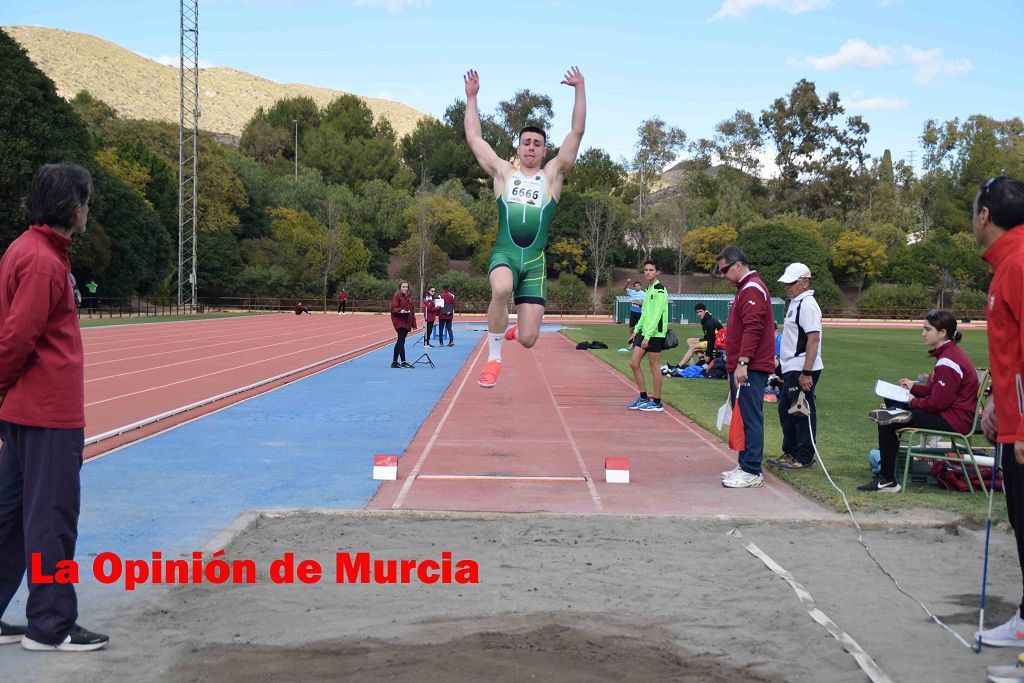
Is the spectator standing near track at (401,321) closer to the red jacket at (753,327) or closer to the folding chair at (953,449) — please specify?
the red jacket at (753,327)

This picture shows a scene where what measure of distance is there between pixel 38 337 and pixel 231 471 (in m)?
4.59

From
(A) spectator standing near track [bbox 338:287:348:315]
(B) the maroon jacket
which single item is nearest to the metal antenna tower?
(A) spectator standing near track [bbox 338:287:348:315]

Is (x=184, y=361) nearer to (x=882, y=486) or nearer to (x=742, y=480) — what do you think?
(x=742, y=480)

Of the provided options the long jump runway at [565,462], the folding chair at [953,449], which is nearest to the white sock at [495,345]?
the long jump runway at [565,462]

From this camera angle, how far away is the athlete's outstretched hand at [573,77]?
21.6 ft

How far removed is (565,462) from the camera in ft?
30.5

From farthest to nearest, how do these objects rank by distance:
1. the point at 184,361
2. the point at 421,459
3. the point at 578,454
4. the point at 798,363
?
the point at 184,361 < the point at 578,454 < the point at 421,459 < the point at 798,363

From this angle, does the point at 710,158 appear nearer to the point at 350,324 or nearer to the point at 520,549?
the point at 350,324

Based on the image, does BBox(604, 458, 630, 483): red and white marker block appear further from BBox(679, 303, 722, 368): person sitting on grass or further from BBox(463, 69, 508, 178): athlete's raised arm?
BBox(679, 303, 722, 368): person sitting on grass

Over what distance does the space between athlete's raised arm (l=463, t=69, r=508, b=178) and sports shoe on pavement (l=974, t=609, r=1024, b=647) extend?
4.17m

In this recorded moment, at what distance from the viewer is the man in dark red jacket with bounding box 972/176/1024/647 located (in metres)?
4.03

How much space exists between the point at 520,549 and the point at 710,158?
87.7m

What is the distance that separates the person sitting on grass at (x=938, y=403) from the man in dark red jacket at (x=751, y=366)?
3.17 ft

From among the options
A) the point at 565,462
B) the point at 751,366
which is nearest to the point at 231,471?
the point at 565,462
